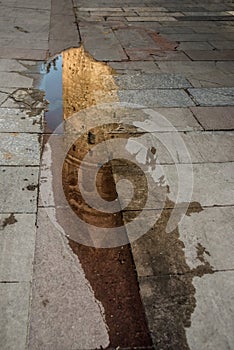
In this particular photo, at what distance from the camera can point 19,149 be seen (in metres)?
3.95

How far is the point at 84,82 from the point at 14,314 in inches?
164

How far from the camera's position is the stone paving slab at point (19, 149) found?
3758mm

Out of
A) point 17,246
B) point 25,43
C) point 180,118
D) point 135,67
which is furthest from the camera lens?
point 25,43

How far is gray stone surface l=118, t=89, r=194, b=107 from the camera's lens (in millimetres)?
5129

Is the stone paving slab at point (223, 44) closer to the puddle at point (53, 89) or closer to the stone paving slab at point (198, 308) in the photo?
the puddle at point (53, 89)

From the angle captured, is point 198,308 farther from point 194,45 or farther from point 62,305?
point 194,45

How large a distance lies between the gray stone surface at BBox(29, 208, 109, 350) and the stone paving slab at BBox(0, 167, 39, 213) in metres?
0.47

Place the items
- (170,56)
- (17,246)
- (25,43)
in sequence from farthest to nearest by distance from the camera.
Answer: (25,43)
(170,56)
(17,246)

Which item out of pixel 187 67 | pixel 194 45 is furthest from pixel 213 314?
pixel 194 45

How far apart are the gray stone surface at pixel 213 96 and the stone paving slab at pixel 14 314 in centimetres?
387

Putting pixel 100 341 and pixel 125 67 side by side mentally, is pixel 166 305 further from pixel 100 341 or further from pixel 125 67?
pixel 125 67

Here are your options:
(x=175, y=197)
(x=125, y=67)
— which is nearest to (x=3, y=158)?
(x=175, y=197)

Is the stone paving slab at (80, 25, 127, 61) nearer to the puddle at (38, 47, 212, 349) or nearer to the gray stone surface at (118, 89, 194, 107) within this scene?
the gray stone surface at (118, 89, 194, 107)

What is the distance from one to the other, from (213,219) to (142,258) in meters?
0.79
